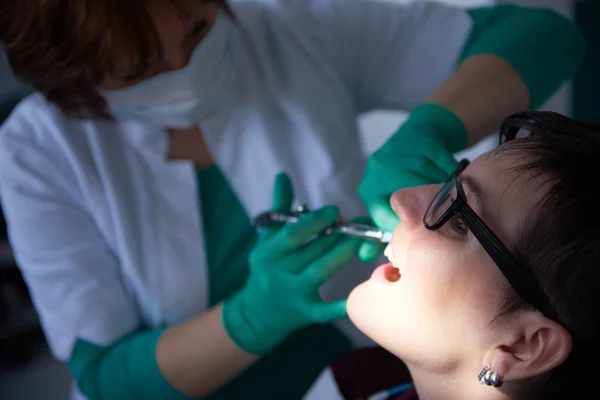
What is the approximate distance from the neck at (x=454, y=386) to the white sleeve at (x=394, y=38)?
649 millimetres

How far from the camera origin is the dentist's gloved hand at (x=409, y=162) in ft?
2.69

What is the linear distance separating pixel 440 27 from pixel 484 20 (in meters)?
0.09

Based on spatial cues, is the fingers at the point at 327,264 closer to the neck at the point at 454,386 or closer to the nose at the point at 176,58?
the neck at the point at 454,386

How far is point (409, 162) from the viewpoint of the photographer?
0.85 meters

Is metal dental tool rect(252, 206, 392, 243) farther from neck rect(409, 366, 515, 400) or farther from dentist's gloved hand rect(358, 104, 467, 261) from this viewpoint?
neck rect(409, 366, 515, 400)

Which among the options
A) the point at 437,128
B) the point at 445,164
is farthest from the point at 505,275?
the point at 437,128

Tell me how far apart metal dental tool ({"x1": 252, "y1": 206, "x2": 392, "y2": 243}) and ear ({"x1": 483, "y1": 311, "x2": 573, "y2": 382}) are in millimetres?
200

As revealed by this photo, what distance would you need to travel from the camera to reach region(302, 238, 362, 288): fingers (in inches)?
32.7

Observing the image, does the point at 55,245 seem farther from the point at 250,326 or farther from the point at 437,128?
the point at 437,128

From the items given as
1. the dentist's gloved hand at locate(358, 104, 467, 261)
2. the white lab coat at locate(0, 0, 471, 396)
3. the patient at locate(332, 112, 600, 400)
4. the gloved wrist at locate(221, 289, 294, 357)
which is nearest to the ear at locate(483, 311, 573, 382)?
the patient at locate(332, 112, 600, 400)

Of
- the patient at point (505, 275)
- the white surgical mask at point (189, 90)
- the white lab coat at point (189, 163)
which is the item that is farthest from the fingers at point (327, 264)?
the white surgical mask at point (189, 90)

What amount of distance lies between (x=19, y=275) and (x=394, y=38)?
1.46 metres

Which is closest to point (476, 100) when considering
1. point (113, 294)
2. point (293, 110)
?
point (293, 110)

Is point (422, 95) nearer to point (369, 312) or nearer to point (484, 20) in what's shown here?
point (484, 20)
